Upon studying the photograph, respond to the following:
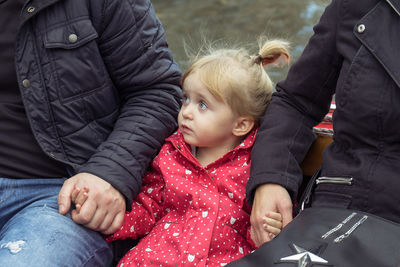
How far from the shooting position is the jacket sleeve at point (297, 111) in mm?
1562

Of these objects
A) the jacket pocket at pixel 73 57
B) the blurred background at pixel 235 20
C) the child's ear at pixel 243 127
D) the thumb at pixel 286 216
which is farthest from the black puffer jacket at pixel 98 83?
the blurred background at pixel 235 20

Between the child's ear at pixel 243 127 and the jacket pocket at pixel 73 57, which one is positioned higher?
the jacket pocket at pixel 73 57

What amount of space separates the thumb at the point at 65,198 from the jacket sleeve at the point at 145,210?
0.22 meters

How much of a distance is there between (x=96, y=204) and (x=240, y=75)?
65 centimetres

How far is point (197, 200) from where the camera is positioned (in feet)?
5.44

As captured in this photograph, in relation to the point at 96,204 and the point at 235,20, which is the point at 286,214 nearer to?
the point at 96,204

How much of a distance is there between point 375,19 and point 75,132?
98cm

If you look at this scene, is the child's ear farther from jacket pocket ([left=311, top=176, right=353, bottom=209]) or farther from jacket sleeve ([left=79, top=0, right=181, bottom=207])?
jacket pocket ([left=311, top=176, right=353, bottom=209])

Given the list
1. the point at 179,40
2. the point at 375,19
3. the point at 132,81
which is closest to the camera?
the point at 375,19

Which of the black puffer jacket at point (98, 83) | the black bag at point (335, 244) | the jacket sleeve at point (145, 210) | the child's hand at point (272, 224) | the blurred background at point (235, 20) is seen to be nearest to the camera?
the black bag at point (335, 244)

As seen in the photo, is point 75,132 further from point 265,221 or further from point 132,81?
point 265,221

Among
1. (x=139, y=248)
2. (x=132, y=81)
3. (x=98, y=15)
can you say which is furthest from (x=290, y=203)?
(x=98, y=15)

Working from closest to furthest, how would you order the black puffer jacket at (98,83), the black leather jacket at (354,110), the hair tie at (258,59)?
the black leather jacket at (354,110), the black puffer jacket at (98,83), the hair tie at (258,59)

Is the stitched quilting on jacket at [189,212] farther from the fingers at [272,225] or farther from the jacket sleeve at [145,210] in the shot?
the fingers at [272,225]
